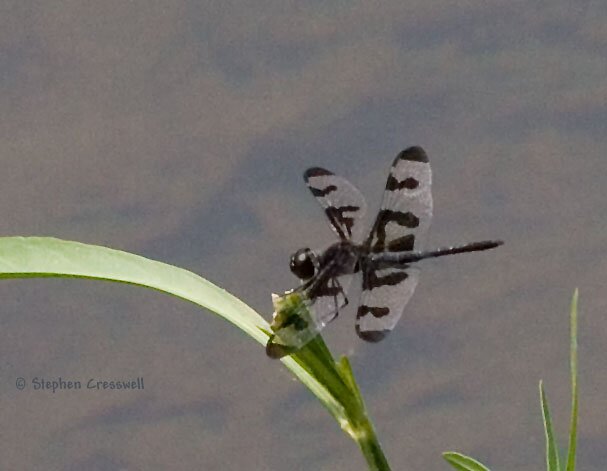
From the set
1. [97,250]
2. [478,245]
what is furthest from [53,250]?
[478,245]

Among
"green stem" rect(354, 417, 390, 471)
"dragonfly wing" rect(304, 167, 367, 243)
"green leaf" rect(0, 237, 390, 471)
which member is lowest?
"green stem" rect(354, 417, 390, 471)

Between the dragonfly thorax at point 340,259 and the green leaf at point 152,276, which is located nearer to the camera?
the green leaf at point 152,276

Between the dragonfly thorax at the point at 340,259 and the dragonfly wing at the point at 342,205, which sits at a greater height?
the dragonfly wing at the point at 342,205

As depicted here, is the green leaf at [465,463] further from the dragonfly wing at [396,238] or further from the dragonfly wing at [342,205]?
the dragonfly wing at [342,205]

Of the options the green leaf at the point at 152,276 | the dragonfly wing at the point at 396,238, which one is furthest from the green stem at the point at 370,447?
the dragonfly wing at the point at 396,238

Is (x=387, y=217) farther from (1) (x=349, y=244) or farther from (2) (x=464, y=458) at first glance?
(2) (x=464, y=458)

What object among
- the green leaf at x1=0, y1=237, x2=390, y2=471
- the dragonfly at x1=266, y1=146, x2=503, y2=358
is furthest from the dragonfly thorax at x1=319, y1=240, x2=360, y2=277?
the green leaf at x1=0, y1=237, x2=390, y2=471

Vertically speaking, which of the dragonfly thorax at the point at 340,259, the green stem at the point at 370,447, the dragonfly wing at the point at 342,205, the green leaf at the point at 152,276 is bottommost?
the green stem at the point at 370,447

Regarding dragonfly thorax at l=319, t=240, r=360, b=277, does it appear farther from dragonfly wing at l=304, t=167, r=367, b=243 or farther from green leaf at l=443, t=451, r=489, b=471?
green leaf at l=443, t=451, r=489, b=471
